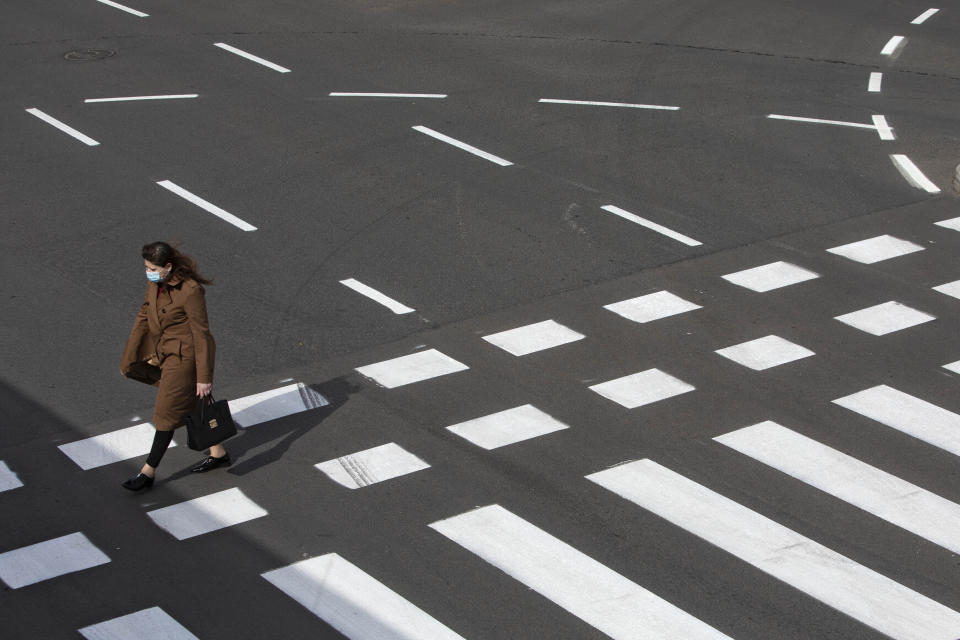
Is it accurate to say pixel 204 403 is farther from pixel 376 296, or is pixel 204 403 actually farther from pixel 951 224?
pixel 951 224

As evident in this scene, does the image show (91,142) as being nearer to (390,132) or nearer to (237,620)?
(390,132)

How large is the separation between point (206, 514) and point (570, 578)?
270 cm

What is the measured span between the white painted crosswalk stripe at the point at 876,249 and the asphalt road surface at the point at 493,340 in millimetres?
53

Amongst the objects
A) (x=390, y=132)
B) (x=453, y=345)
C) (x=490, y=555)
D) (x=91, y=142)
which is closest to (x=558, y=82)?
(x=390, y=132)

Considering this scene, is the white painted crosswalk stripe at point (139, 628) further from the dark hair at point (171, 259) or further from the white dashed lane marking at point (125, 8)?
the white dashed lane marking at point (125, 8)

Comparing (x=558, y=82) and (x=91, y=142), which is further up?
(x=558, y=82)

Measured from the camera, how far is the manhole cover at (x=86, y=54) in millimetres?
20297

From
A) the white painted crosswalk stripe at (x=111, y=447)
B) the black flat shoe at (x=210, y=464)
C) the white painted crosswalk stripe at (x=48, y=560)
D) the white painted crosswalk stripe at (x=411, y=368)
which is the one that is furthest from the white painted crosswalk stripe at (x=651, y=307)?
the white painted crosswalk stripe at (x=48, y=560)

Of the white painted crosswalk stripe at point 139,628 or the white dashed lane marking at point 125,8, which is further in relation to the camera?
the white dashed lane marking at point 125,8

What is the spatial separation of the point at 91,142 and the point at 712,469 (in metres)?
10.8

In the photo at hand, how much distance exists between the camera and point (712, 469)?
9.16m

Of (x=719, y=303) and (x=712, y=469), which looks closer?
(x=712, y=469)

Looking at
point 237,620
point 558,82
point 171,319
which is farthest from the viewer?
point 558,82

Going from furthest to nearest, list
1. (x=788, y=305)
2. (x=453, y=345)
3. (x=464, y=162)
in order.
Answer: (x=464, y=162), (x=788, y=305), (x=453, y=345)
